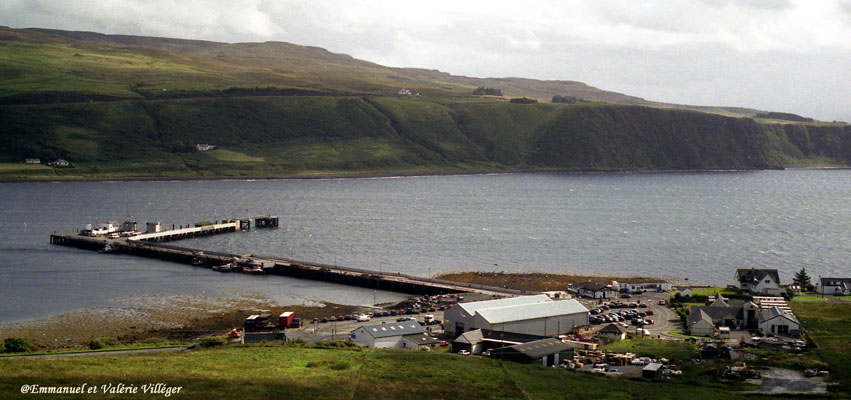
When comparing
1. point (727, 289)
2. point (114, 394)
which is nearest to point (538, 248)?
point (727, 289)

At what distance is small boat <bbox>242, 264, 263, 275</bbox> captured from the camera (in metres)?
81.4

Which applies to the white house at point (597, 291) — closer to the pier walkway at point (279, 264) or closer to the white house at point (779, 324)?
the pier walkway at point (279, 264)

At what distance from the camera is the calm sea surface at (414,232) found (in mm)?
77000

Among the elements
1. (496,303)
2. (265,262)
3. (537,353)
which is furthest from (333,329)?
(265,262)

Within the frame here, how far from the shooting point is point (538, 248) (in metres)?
98.1

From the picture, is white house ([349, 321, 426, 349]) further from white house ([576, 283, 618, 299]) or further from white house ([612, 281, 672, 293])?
white house ([612, 281, 672, 293])

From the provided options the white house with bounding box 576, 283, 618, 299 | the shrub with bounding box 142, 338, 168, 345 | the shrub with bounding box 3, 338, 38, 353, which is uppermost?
the white house with bounding box 576, 283, 618, 299

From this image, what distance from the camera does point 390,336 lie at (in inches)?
1953

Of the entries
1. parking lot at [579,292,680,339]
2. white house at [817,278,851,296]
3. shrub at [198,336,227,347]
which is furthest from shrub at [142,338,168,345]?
white house at [817,278,851,296]

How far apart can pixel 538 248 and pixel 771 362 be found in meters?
54.7

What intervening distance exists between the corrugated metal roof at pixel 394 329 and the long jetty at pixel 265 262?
1428 cm

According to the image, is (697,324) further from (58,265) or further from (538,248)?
(58,265)

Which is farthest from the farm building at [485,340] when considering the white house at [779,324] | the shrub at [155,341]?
the shrub at [155,341]

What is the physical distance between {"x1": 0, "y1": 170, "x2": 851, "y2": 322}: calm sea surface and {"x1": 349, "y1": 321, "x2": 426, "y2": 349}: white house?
18256 millimetres
